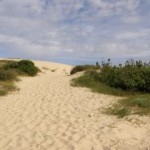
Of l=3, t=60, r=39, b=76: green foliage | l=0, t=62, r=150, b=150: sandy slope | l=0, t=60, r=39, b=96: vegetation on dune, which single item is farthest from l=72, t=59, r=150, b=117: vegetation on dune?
l=3, t=60, r=39, b=76: green foliage

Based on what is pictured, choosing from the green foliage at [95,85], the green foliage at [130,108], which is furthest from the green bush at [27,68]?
the green foliage at [130,108]

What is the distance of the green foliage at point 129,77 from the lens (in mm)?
15406

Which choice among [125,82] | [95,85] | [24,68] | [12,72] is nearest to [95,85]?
[95,85]

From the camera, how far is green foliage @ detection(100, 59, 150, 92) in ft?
50.5

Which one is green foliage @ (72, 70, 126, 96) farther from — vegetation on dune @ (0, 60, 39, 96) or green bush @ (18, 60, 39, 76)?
green bush @ (18, 60, 39, 76)

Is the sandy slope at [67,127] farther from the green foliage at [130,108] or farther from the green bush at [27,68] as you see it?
the green bush at [27,68]

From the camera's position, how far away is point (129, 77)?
52.6 ft

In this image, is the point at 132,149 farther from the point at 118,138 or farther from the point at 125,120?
the point at 125,120

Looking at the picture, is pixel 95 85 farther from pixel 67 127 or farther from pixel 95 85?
pixel 67 127

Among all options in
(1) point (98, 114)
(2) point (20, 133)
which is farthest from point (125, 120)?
(2) point (20, 133)

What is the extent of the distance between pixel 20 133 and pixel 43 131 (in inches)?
23.6

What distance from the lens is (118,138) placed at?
7.86 metres

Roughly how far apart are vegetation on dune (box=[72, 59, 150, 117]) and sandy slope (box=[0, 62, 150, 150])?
1190 mm

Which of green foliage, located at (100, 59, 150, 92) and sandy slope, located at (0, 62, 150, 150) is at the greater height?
green foliage, located at (100, 59, 150, 92)
